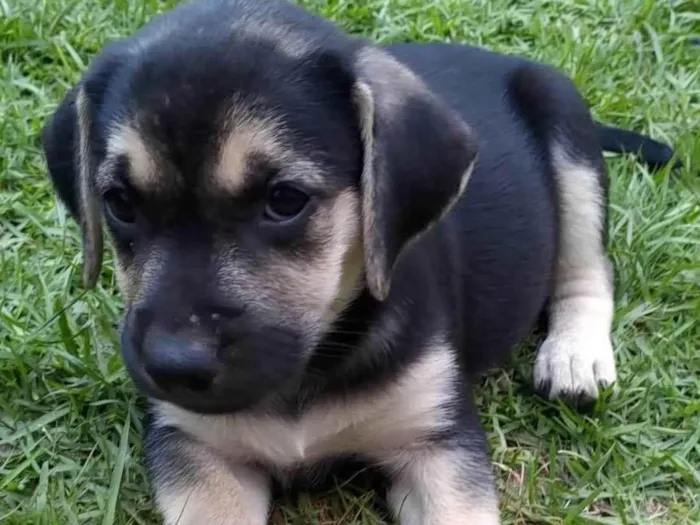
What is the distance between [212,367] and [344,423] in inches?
27.3

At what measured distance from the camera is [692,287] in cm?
420

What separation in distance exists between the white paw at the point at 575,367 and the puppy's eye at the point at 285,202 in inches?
56.4

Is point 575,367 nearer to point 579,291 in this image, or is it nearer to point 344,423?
point 579,291

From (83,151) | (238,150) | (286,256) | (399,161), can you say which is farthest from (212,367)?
(83,151)

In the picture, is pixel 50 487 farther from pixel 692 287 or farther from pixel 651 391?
pixel 692 287

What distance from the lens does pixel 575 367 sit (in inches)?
148

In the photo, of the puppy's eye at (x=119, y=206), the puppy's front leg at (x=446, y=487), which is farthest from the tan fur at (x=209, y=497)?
the puppy's eye at (x=119, y=206)

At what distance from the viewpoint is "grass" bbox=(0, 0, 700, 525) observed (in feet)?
11.2

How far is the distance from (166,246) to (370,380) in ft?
2.43

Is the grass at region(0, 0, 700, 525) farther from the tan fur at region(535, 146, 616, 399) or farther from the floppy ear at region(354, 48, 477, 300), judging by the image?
the floppy ear at region(354, 48, 477, 300)

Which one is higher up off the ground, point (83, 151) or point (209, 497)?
point (83, 151)

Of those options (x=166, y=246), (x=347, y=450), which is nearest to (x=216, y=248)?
(x=166, y=246)

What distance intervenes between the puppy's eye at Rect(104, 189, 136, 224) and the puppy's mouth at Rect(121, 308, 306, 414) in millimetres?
264

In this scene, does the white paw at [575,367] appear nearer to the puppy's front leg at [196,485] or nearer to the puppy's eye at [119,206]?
the puppy's front leg at [196,485]
